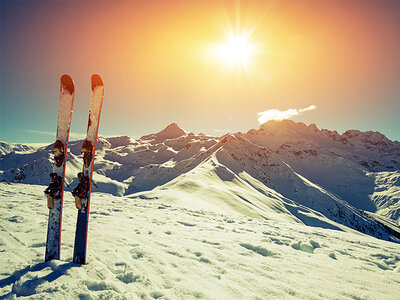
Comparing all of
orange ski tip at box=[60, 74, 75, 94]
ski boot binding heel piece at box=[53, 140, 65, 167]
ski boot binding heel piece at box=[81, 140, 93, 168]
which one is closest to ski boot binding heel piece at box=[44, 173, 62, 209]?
ski boot binding heel piece at box=[53, 140, 65, 167]

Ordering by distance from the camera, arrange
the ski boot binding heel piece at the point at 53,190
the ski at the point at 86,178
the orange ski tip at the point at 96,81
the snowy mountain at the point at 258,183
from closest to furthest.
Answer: the ski at the point at 86,178 < the ski boot binding heel piece at the point at 53,190 < the orange ski tip at the point at 96,81 < the snowy mountain at the point at 258,183

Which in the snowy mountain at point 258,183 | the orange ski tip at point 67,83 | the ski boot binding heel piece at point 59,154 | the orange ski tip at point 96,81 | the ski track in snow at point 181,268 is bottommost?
the snowy mountain at point 258,183

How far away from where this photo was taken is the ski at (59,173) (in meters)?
4.77

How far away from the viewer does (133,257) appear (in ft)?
16.8

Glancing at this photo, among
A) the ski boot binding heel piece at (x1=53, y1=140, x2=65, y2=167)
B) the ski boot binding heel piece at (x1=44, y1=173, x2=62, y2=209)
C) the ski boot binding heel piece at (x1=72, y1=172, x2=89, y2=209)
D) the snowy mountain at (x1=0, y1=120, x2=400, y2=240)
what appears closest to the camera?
the ski boot binding heel piece at (x1=44, y1=173, x2=62, y2=209)

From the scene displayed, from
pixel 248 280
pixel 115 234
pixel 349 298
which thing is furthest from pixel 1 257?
pixel 349 298

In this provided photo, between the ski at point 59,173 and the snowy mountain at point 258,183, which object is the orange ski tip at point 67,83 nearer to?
the ski at point 59,173

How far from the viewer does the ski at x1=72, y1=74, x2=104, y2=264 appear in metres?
4.72

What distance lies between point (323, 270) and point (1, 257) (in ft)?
27.1

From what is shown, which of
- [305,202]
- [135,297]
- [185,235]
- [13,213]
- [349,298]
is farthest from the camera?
[305,202]

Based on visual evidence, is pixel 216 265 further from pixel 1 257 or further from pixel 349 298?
pixel 1 257

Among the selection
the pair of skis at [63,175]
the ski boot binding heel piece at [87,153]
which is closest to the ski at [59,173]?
the pair of skis at [63,175]

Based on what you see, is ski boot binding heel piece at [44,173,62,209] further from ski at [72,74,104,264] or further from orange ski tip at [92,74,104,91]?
orange ski tip at [92,74,104,91]

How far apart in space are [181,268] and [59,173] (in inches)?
159
